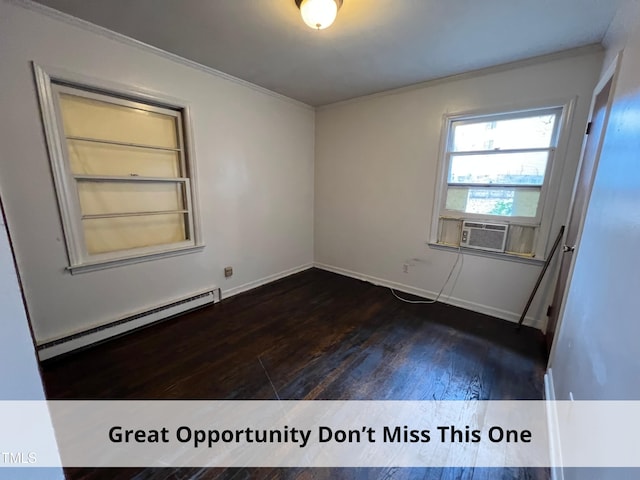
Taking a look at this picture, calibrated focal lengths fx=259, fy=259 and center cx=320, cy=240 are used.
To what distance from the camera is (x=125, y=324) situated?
2.36 meters

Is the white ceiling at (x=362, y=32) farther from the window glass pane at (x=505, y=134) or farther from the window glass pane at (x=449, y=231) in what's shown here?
the window glass pane at (x=449, y=231)

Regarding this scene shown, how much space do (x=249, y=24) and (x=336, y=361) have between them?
8.59ft

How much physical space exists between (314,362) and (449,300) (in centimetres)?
188

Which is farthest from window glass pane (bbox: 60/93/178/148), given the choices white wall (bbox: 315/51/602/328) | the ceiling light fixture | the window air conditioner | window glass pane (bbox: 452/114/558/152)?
the window air conditioner

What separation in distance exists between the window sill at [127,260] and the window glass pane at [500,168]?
9.75 ft

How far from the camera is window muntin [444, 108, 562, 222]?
7.85 ft

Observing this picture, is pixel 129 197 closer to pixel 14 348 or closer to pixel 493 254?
pixel 14 348

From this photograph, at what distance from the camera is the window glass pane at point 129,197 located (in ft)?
7.10

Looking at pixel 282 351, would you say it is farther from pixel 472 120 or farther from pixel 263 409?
pixel 472 120

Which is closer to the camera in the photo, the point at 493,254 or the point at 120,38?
the point at 120,38

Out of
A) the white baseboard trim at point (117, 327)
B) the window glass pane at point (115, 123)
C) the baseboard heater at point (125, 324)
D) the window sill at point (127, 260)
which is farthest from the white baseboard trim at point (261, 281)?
the window glass pane at point (115, 123)

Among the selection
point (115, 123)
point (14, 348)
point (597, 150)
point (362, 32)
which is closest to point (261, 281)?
point (115, 123)

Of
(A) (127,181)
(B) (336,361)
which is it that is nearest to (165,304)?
(A) (127,181)

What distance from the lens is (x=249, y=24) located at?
6.18ft
